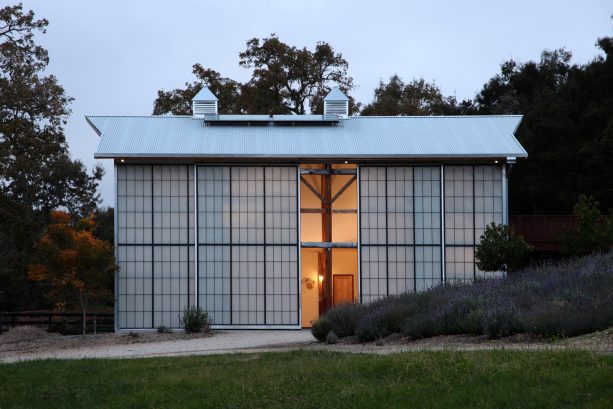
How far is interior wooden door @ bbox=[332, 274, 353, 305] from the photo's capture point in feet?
116

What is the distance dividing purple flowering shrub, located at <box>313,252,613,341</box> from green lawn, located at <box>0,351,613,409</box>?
379cm

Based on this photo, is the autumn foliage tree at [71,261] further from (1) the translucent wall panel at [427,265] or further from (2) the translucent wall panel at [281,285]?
(1) the translucent wall panel at [427,265]

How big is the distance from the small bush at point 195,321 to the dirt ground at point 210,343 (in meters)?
0.44

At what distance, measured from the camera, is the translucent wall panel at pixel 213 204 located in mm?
30938


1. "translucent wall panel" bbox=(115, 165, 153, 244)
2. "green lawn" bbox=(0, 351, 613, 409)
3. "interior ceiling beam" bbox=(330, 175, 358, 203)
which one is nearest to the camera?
"green lawn" bbox=(0, 351, 613, 409)

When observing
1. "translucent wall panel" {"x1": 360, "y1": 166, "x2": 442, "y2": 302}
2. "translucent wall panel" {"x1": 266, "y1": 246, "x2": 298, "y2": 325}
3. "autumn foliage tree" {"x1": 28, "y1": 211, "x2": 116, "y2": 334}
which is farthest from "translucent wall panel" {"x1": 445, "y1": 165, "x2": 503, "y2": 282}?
"autumn foliage tree" {"x1": 28, "y1": 211, "x2": 116, "y2": 334}

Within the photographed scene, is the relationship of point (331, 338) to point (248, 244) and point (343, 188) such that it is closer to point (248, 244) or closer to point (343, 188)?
point (248, 244)

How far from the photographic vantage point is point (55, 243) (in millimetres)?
27609

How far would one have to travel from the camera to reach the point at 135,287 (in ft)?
100

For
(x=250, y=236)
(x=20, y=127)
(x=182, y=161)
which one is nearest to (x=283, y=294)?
(x=250, y=236)

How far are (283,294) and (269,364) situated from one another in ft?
54.8

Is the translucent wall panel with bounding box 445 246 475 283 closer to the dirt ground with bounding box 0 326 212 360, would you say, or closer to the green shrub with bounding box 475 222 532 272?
the green shrub with bounding box 475 222 532 272

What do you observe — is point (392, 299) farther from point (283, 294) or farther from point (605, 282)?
point (283, 294)

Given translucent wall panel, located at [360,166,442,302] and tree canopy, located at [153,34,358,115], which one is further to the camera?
tree canopy, located at [153,34,358,115]
